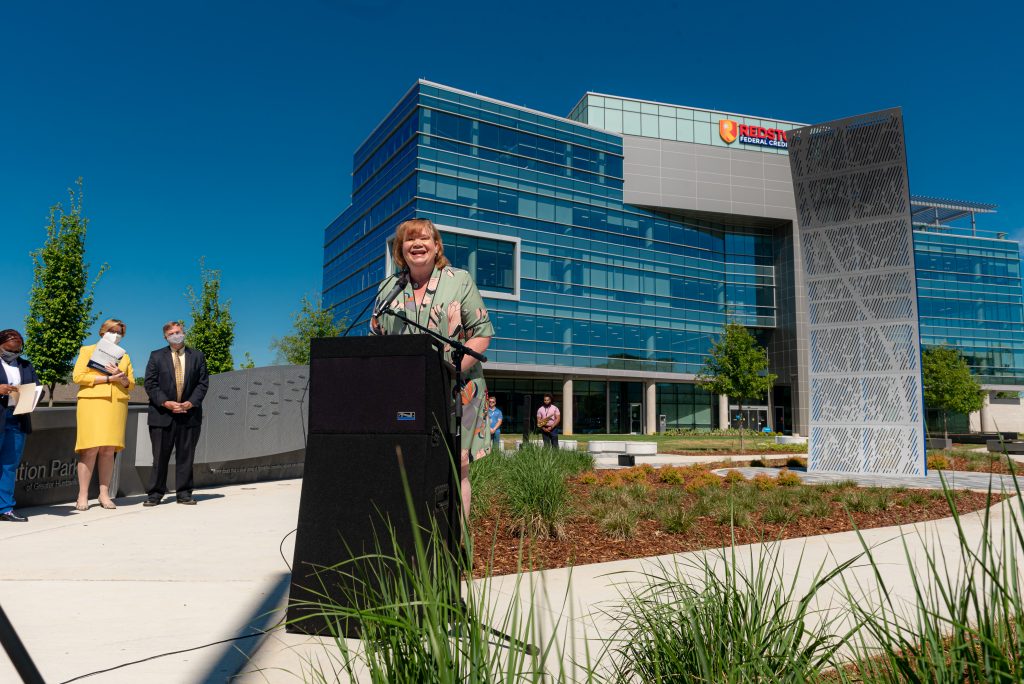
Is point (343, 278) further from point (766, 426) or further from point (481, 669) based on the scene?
point (481, 669)

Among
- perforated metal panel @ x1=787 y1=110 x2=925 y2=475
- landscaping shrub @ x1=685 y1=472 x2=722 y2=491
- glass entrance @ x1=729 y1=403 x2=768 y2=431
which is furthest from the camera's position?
glass entrance @ x1=729 y1=403 x2=768 y2=431

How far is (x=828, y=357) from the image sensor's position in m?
13.3

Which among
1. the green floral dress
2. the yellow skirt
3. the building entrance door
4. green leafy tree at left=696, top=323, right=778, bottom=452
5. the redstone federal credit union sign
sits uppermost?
the redstone federal credit union sign

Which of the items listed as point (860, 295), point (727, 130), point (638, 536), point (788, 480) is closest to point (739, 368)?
point (860, 295)

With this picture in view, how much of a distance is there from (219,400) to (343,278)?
51.0 meters

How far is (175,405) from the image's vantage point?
754 centimetres

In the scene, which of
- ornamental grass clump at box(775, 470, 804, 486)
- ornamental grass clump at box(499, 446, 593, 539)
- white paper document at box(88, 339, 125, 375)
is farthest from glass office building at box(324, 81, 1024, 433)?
ornamental grass clump at box(499, 446, 593, 539)

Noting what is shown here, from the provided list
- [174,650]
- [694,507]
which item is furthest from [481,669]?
[694,507]

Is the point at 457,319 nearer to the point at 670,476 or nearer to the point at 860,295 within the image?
the point at 670,476

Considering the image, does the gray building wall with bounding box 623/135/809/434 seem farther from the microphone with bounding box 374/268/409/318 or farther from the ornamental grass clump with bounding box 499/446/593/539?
the microphone with bounding box 374/268/409/318

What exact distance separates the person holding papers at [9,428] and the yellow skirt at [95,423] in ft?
1.72

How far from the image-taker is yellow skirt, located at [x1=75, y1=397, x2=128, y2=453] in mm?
6969

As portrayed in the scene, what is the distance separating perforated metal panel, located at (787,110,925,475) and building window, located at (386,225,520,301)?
30107 mm

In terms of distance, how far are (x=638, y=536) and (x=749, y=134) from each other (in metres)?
57.7
